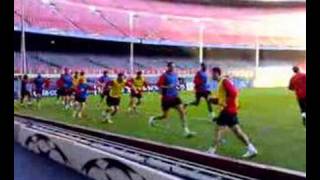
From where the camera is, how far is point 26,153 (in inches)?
179

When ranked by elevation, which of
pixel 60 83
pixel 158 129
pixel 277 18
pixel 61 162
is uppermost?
pixel 277 18

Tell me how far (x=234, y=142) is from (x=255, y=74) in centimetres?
45

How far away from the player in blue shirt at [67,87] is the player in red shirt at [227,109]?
1.47 meters

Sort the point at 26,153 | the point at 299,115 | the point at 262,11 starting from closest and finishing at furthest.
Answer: the point at 299,115, the point at 262,11, the point at 26,153

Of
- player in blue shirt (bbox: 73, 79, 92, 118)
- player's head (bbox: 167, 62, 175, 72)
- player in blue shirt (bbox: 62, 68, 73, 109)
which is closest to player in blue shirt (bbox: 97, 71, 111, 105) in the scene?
player in blue shirt (bbox: 73, 79, 92, 118)

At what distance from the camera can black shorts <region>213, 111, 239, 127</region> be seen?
3475 millimetres

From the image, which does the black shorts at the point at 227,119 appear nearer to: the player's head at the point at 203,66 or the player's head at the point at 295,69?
the player's head at the point at 203,66

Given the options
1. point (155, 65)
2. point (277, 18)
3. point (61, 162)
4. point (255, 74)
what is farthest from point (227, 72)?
point (61, 162)

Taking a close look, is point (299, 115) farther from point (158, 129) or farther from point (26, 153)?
point (26, 153)

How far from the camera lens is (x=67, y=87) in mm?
4840

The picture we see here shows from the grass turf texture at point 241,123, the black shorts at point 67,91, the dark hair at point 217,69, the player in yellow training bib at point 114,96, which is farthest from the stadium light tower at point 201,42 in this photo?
the black shorts at point 67,91

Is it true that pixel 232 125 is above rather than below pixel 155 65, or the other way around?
below

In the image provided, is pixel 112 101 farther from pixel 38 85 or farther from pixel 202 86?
pixel 202 86

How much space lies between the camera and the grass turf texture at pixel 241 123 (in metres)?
2.98
